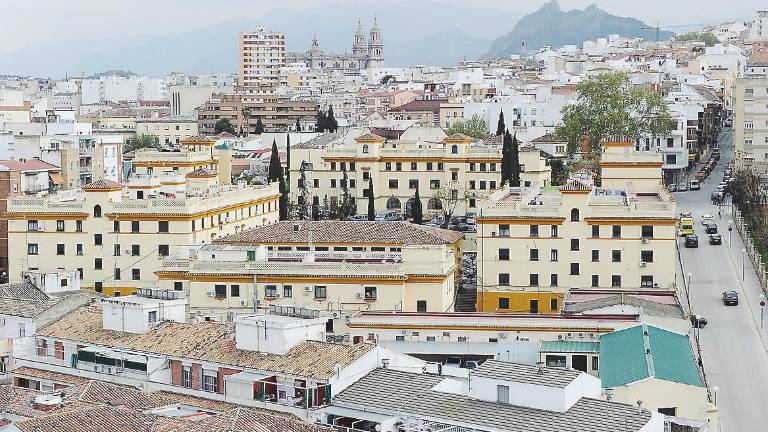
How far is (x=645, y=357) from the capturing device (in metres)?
35.7

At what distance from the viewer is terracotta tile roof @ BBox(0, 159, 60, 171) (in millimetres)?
75688

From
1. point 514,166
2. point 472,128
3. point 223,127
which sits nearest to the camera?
point 514,166

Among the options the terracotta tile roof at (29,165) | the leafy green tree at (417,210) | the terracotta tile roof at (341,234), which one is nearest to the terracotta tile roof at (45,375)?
the terracotta tile roof at (341,234)

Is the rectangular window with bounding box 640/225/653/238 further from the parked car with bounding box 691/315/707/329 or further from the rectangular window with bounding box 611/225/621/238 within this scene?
the parked car with bounding box 691/315/707/329

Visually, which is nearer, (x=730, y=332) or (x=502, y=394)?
(x=502, y=394)

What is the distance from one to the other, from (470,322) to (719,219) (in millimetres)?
34916

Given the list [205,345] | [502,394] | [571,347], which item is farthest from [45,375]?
[571,347]

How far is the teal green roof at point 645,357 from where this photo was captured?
112 feet

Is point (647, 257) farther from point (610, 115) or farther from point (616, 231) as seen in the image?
point (610, 115)

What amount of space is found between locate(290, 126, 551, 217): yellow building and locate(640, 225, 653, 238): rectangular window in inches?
1146

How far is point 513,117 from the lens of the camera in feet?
357

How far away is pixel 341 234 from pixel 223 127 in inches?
3165

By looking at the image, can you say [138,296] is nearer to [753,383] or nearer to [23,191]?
[753,383]

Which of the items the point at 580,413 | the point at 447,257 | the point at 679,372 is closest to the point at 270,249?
the point at 447,257
